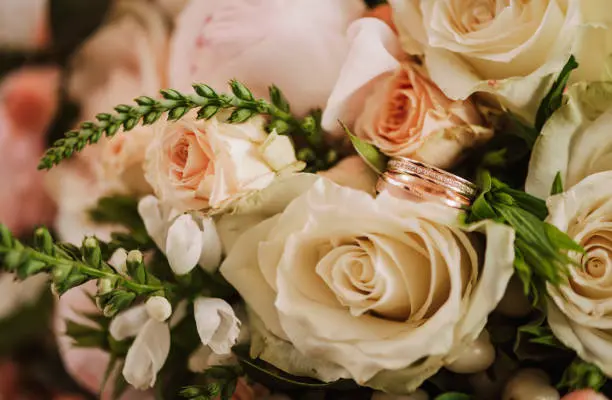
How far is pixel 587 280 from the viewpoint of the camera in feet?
1.55

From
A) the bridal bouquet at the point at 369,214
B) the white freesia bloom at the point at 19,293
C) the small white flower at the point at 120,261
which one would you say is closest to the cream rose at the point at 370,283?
the bridal bouquet at the point at 369,214

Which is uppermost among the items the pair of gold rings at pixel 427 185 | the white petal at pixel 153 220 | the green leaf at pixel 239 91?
the green leaf at pixel 239 91

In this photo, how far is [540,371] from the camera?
20.5 inches

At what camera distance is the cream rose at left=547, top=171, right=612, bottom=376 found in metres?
0.47

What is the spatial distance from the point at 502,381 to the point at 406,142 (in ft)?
0.69

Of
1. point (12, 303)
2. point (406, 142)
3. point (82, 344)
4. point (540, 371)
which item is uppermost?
point (406, 142)

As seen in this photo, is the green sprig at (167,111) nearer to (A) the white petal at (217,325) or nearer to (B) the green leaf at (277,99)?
(B) the green leaf at (277,99)

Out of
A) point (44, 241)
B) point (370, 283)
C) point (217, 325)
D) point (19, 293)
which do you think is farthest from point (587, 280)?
point (19, 293)

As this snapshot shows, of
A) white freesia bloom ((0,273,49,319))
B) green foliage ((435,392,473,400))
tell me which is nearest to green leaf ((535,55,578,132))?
green foliage ((435,392,473,400))

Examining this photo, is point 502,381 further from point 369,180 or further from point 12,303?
point 12,303

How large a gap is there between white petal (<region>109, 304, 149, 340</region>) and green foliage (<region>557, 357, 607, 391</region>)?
0.34m

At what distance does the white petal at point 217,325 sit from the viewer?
51cm

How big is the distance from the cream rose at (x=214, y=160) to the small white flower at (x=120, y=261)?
0.19 feet

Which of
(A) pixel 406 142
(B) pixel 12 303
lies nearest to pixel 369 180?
(A) pixel 406 142
